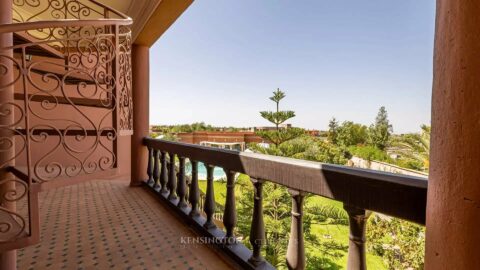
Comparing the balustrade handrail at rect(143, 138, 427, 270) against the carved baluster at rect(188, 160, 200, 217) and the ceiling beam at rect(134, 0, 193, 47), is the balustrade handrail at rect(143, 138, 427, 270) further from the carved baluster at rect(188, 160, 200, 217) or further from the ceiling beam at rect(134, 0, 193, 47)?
the ceiling beam at rect(134, 0, 193, 47)

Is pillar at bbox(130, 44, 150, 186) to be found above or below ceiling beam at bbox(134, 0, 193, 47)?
below

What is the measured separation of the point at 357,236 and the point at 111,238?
5.99 feet

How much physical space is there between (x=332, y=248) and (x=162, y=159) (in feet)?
32.5

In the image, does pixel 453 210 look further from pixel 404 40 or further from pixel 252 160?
pixel 404 40

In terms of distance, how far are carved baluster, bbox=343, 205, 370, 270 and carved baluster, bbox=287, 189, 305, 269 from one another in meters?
0.24

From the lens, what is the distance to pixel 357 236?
859mm

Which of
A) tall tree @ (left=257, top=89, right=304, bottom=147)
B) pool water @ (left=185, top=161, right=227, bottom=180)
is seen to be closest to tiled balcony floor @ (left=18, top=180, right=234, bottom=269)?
pool water @ (left=185, top=161, right=227, bottom=180)

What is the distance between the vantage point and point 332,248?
10.7 meters

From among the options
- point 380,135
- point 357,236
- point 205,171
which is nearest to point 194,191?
point 357,236

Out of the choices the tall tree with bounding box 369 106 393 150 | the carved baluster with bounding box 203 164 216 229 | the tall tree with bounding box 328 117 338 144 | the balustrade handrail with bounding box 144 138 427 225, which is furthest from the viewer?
the tall tree with bounding box 369 106 393 150

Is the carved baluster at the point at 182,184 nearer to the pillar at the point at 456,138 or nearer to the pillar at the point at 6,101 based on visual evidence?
the pillar at the point at 6,101

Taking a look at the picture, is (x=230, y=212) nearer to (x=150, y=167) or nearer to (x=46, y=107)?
(x=46, y=107)

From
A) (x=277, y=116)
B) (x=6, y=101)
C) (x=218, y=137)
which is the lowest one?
(x=218, y=137)

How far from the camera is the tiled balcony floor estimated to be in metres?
1.65
